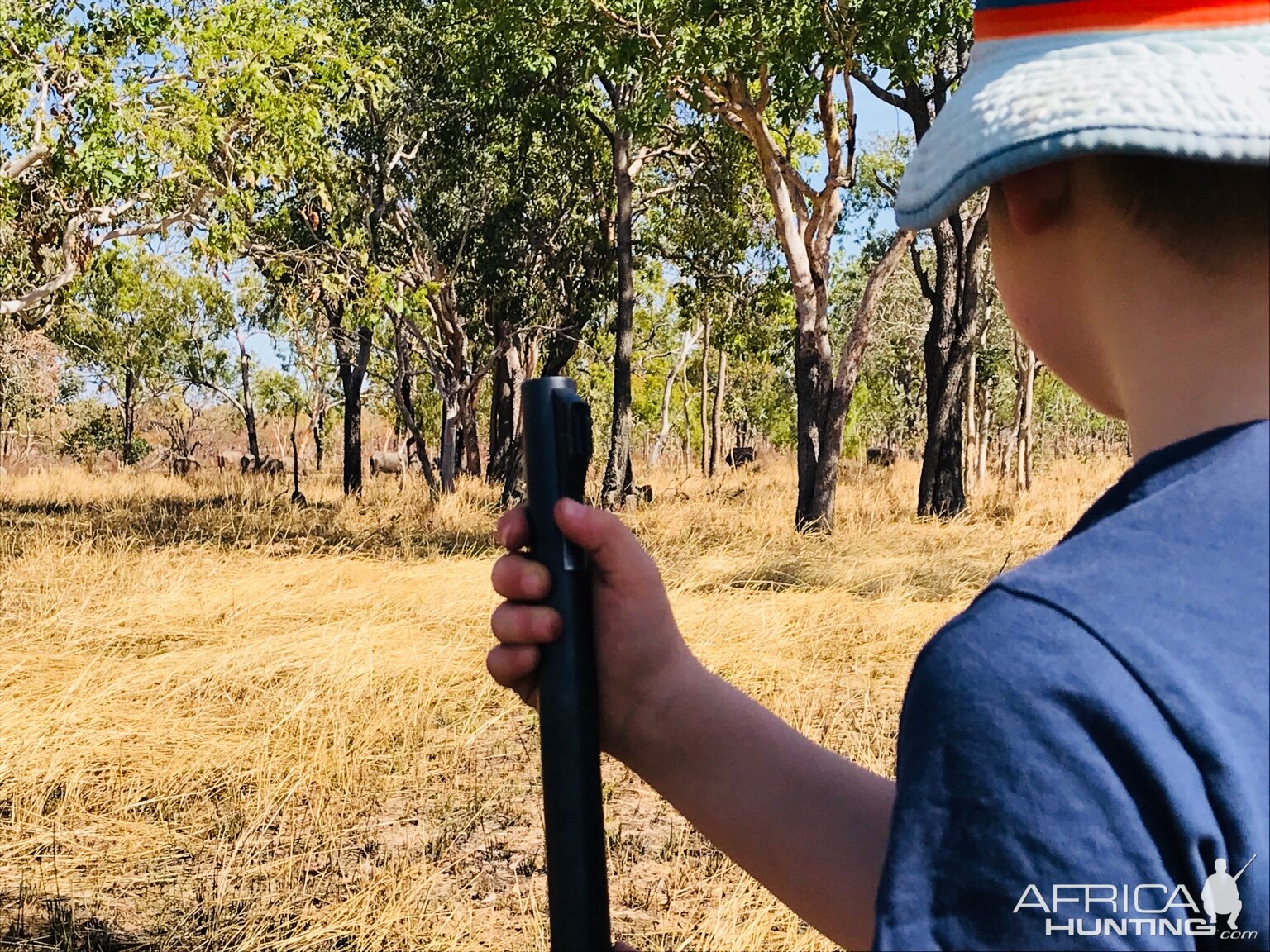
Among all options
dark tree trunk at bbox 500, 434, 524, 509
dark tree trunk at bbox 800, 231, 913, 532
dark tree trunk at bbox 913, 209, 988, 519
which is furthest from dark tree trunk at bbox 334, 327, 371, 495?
dark tree trunk at bbox 913, 209, 988, 519

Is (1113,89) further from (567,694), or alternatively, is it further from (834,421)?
(834,421)

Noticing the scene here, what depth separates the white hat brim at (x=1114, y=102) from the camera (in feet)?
1.89

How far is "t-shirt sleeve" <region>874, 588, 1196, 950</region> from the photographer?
0.50m

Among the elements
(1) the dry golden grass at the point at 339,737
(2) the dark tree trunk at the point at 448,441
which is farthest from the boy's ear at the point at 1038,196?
(2) the dark tree trunk at the point at 448,441

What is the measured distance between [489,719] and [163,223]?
771 cm

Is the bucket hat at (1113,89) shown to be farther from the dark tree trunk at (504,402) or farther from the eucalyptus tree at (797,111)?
the dark tree trunk at (504,402)

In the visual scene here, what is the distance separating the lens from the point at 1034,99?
615mm

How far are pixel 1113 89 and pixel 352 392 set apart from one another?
19267mm

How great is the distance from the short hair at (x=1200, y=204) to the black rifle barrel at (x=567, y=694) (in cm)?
41

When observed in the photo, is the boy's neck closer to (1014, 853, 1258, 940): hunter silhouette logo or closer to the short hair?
the short hair

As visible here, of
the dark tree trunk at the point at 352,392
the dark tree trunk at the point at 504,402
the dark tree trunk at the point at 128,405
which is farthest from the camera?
the dark tree trunk at the point at 128,405

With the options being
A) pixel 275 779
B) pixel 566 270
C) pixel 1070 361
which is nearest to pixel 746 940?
pixel 275 779

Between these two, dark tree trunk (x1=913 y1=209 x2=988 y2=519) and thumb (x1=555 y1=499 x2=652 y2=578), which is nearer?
thumb (x1=555 y1=499 x2=652 y2=578)

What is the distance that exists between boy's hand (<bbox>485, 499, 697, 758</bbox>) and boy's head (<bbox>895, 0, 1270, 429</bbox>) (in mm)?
391
